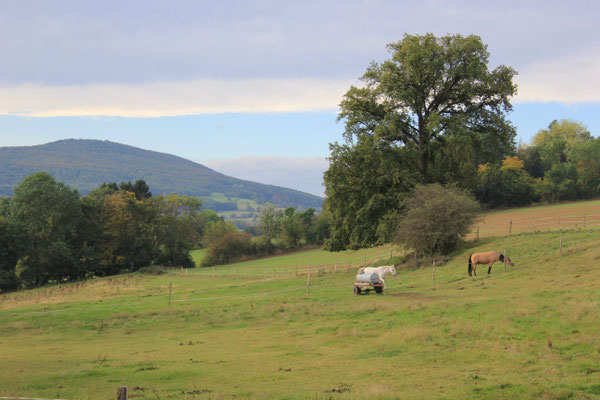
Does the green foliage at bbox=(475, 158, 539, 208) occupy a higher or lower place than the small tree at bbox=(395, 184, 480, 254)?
higher

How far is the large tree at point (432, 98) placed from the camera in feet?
124

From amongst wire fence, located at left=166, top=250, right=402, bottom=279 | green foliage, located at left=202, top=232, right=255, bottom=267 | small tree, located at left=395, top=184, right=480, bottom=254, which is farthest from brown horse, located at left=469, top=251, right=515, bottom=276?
green foliage, located at left=202, top=232, right=255, bottom=267

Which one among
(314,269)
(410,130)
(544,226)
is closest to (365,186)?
(410,130)

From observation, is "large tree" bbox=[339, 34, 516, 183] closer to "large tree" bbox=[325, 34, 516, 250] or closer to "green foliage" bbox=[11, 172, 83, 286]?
"large tree" bbox=[325, 34, 516, 250]

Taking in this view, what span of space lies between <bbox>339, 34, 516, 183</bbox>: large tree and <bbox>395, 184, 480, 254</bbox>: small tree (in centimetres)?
520

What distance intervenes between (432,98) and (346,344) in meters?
28.9

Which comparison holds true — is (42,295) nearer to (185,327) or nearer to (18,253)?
(18,253)

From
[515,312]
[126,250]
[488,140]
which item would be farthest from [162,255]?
[515,312]

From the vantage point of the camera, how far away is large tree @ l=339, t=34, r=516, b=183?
3794 centimetres

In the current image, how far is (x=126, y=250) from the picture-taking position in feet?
247

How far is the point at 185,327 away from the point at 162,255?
6255 centimetres

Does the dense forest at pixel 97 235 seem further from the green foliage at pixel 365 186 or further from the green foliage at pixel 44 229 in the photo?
the green foliage at pixel 365 186

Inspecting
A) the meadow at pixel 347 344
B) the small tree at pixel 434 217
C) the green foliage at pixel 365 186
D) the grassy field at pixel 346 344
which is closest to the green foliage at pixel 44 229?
the meadow at pixel 347 344

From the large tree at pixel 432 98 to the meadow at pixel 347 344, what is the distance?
13.6m
